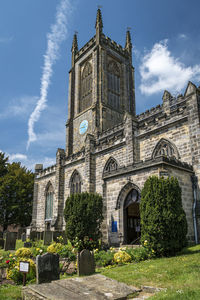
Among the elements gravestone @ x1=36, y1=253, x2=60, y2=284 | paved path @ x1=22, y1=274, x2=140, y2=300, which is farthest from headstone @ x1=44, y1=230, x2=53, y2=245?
paved path @ x1=22, y1=274, x2=140, y2=300

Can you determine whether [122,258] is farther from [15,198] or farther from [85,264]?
[15,198]

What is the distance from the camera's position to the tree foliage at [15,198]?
36.5 meters

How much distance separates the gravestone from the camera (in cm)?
730

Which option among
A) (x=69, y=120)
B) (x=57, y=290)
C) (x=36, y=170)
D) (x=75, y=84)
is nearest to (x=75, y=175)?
(x=36, y=170)

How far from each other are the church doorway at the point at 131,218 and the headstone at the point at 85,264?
6.00 metres

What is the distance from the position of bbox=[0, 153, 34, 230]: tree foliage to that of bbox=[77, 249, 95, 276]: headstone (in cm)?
2942

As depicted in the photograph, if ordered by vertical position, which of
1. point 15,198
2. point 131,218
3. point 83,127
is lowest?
point 131,218

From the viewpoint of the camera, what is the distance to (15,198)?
37.5m

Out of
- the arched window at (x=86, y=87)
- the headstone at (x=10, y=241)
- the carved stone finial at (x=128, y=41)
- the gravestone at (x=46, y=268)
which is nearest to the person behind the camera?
the gravestone at (x=46, y=268)

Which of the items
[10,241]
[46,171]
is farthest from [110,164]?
[46,171]

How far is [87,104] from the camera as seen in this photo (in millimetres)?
38906

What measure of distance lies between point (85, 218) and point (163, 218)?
6.71 m

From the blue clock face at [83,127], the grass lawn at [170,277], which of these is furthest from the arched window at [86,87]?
the grass lawn at [170,277]

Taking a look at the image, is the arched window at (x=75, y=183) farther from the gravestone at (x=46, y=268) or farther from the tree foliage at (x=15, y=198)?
the gravestone at (x=46, y=268)
